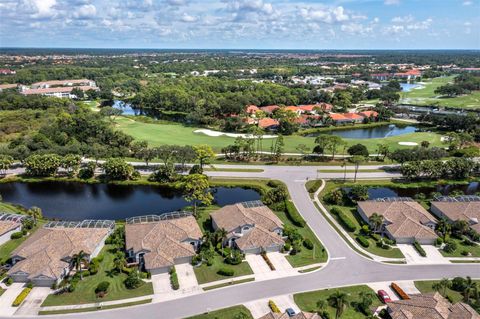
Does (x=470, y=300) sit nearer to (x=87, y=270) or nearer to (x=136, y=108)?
(x=87, y=270)

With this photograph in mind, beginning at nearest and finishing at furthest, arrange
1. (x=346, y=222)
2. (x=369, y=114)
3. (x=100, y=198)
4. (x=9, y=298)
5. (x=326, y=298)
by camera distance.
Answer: (x=9, y=298) → (x=326, y=298) → (x=346, y=222) → (x=100, y=198) → (x=369, y=114)

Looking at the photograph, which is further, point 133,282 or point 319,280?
point 319,280

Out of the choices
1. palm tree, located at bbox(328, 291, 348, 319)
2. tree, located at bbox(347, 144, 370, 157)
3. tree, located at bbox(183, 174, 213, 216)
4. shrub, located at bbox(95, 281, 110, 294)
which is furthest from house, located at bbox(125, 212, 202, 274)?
tree, located at bbox(347, 144, 370, 157)

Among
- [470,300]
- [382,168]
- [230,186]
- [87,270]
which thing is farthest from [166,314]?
[382,168]

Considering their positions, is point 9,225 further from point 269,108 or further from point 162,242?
point 269,108

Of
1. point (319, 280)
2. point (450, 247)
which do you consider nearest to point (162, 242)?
point (319, 280)

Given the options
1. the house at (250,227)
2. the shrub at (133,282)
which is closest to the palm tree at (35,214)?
the shrub at (133,282)
